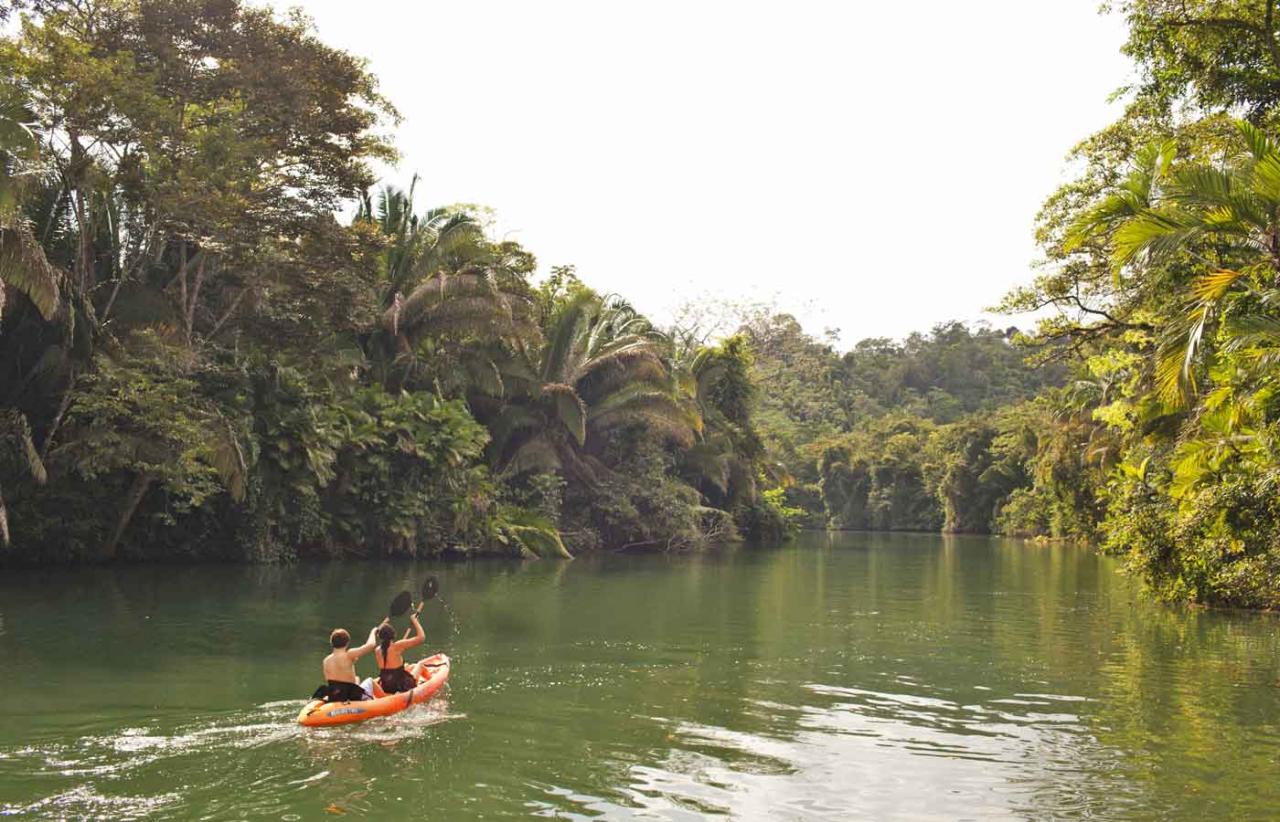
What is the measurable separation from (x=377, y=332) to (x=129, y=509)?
942 cm

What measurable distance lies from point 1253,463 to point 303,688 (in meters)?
12.2

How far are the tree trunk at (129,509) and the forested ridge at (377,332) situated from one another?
0.22 feet

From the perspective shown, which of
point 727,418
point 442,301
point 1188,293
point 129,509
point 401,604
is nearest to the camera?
point 401,604

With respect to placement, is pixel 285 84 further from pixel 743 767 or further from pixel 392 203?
pixel 743 767

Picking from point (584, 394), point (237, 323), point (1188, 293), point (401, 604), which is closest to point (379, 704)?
point (401, 604)

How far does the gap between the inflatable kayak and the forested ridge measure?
338 inches

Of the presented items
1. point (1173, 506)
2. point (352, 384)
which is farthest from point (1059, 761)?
point (352, 384)

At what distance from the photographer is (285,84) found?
72.6 feet

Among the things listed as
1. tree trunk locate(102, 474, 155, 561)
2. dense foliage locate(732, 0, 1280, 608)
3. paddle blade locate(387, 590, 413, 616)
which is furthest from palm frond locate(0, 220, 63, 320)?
dense foliage locate(732, 0, 1280, 608)

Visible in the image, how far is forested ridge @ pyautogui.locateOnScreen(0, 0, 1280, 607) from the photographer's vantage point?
49.1ft

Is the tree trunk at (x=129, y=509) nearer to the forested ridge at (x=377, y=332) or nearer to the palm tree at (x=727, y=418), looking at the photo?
the forested ridge at (x=377, y=332)

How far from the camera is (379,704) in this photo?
957cm

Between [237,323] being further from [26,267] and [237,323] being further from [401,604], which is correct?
[401,604]

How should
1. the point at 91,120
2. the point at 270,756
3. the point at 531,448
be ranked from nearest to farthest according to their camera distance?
1. the point at 270,756
2. the point at 91,120
3. the point at 531,448
